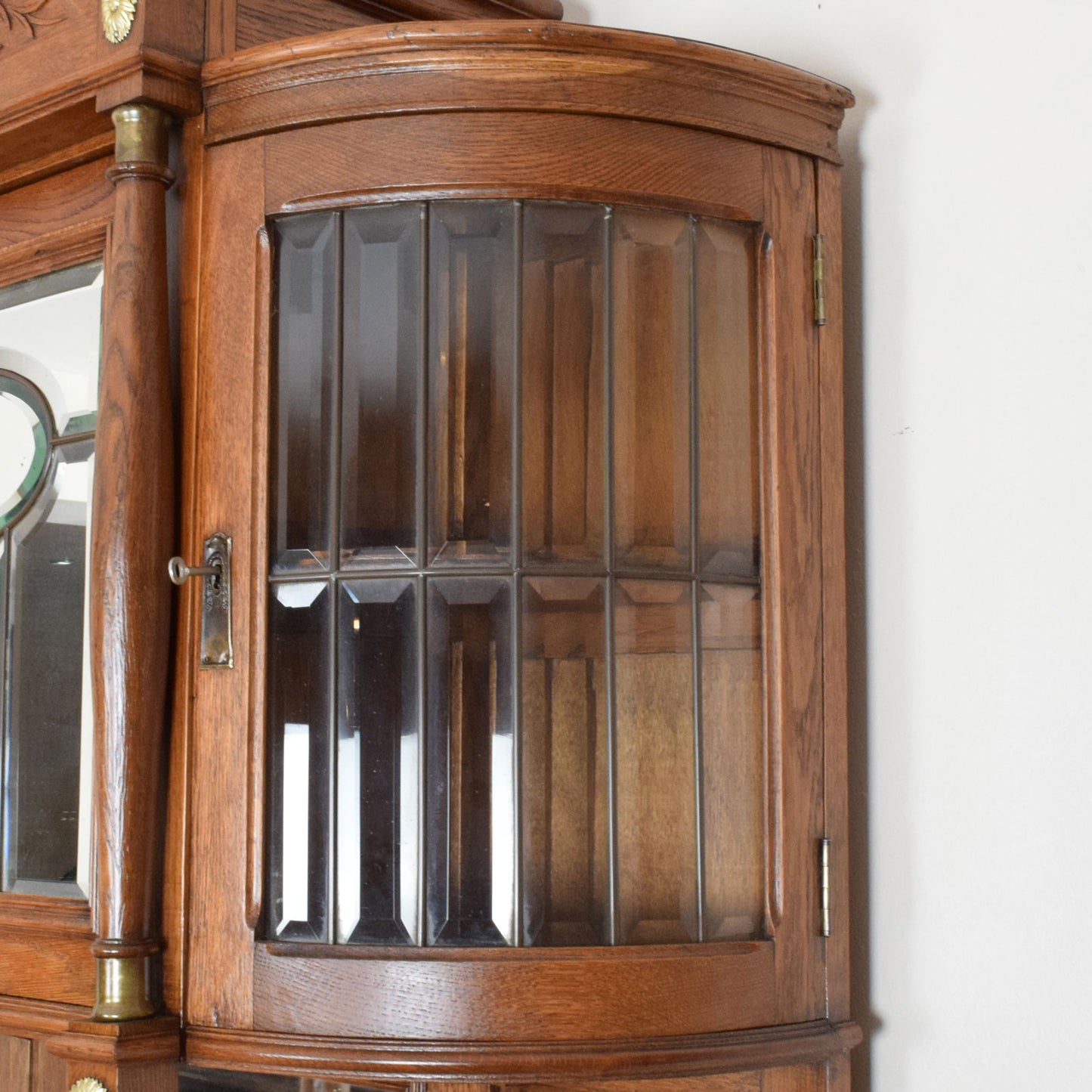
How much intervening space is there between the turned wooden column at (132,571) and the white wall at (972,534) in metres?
0.63

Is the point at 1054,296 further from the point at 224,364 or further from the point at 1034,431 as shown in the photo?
the point at 224,364

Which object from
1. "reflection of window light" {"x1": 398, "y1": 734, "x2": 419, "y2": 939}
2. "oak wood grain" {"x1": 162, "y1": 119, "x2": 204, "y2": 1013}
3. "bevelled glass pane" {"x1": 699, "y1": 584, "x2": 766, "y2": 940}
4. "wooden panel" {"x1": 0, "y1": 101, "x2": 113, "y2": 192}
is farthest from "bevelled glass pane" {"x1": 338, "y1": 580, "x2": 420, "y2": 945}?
"wooden panel" {"x1": 0, "y1": 101, "x2": 113, "y2": 192}

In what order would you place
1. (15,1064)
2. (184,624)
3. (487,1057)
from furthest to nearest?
(15,1064)
(184,624)
(487,1057)

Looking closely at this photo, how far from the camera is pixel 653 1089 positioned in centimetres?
129

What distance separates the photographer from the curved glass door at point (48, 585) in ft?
4.42

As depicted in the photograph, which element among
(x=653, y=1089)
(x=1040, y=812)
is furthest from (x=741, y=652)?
(x=653, y=1089)

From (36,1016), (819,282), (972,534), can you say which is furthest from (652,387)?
(36,1016)

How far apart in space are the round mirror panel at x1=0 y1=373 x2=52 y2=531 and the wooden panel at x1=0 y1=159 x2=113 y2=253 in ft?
0.46

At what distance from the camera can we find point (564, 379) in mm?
1249

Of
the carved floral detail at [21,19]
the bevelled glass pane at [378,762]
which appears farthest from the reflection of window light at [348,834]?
the carved floral detail at [21,19]

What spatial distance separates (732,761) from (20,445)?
73 centimetres

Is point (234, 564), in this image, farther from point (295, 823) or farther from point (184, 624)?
point (295, 823)

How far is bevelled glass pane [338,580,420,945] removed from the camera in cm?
121

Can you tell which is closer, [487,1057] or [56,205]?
[487,1057]
